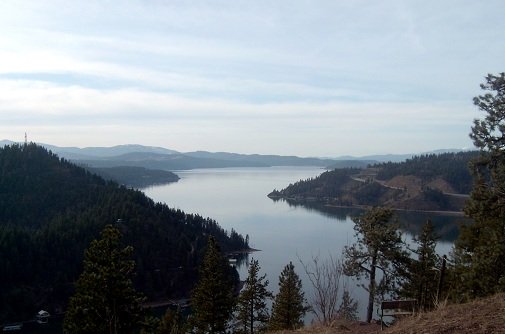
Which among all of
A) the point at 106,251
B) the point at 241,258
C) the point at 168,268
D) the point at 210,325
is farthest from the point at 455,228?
→ the point at 106,251

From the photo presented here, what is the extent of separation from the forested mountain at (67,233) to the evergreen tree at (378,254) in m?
46.9

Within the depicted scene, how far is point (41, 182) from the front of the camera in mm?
107812

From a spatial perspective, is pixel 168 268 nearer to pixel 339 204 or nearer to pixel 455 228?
pixel 455 228

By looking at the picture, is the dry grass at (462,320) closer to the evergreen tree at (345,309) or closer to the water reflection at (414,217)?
the evergreen tree at (345,309)

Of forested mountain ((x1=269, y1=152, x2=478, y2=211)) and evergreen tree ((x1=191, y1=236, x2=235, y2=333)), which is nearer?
evergreen tree ((x1=191, y1=236, x2=235, y2=333))

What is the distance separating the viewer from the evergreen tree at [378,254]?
17375 millimetres

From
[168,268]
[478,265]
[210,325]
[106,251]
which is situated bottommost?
[168,268]

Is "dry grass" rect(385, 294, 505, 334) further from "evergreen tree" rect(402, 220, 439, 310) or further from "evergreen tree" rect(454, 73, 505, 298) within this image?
"evergreen tree" rect(402, 220, 439, 310)

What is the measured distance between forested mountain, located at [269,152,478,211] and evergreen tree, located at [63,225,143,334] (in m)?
127

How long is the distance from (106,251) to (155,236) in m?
62.9

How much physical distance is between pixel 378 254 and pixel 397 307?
962 cm

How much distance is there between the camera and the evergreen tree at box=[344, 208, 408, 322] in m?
17.4

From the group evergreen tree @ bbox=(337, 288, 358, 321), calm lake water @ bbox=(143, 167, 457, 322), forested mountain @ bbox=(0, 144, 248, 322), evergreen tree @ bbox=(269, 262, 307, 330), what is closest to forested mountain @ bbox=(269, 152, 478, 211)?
calm lake water @ bbox=(143, 167, 457, 322)

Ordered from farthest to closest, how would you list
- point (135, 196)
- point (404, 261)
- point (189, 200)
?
1. point (189, 200)
2. point (135, 196)
3. point (404, 261)
